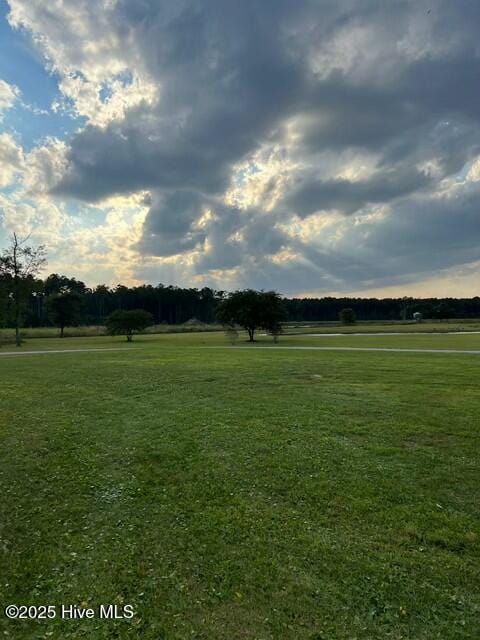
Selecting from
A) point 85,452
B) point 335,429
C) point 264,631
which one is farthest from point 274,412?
point 264,631

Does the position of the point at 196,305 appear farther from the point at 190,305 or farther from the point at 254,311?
the point at 254,311

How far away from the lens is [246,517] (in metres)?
4.79

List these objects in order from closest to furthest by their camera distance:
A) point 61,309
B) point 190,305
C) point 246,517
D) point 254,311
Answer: point 246,517 → point 254,311 → point 61,309 → point 190,305

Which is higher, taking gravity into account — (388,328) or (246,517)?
(388,328)

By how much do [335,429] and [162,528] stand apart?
409 cm

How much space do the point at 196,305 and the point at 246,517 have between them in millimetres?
114604

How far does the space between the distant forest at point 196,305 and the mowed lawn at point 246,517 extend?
96.7 meters

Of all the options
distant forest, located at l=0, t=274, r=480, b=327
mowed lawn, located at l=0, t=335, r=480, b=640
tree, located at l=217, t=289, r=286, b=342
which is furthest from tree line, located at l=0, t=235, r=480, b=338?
mowed lawn, located at l=0, t=335, r=480, b=640

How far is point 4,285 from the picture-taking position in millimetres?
42094

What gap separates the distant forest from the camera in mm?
111625

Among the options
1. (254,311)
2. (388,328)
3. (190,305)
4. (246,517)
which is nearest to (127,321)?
(254,311)

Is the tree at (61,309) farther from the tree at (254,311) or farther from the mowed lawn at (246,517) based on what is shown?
the mowed lawn at (246,517)

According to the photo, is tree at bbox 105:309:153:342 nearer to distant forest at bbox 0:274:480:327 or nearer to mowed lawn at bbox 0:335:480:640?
mowed lawn at bbox 0:335:480:640

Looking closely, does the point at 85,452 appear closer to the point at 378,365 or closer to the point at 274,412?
the point at 274,412
